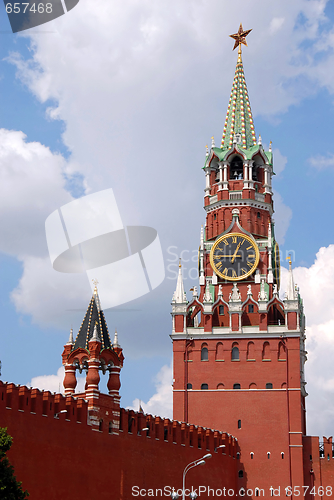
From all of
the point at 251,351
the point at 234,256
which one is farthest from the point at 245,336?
the point at 234,256

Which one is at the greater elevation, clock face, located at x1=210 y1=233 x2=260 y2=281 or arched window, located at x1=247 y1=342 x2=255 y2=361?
clock face, located at x1=210 y1=233 x2=260 y2=281

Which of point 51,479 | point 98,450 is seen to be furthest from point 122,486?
point 51,479

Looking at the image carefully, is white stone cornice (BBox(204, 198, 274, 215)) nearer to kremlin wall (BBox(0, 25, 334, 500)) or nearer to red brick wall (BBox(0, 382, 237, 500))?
kremlin wall (BBox(0, 25, 334, 500))

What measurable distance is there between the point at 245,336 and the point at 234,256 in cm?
826

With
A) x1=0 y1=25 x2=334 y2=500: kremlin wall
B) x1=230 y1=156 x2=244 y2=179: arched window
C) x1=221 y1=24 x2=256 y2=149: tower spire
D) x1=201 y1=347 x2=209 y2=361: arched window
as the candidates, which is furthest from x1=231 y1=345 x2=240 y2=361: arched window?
x1=221 y1=24 x2=256 y2=149: tower spire

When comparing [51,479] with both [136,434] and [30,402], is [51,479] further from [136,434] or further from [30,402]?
[136,434]

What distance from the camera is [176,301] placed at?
75.8 m

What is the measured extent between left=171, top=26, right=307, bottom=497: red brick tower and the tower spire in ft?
3.36

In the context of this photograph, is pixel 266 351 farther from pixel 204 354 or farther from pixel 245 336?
pixel 204 354

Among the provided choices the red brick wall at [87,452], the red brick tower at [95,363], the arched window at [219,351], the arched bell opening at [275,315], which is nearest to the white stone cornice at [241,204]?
the arched bell opening at [275,315]

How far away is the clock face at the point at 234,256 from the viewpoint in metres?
77.4

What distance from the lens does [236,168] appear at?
8288 centimetres

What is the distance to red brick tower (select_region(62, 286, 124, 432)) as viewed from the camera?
55.6 meters

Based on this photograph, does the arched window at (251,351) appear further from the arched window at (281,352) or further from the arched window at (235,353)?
the arched window at (281,352)
